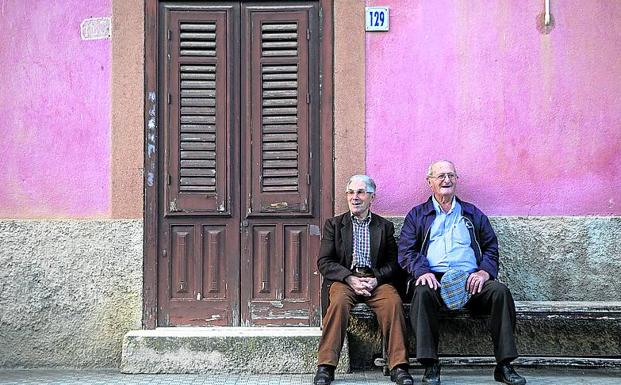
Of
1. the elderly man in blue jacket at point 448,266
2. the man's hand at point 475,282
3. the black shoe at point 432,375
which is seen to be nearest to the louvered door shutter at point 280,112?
the elderly man in blue jacket at point 448,266

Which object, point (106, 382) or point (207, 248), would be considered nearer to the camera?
point (106, 382)

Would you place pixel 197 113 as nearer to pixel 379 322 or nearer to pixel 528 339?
pixel 379 322

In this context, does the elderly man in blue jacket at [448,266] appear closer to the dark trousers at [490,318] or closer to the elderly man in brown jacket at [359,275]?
the dark trousers at [490,318]

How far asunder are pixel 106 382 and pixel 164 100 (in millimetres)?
2073

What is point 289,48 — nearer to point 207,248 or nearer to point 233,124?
point 233,124

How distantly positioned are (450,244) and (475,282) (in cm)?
36

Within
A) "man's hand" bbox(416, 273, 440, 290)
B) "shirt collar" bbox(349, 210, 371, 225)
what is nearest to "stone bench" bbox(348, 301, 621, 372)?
"man's hand" bbox(416, 273, 440, 290)

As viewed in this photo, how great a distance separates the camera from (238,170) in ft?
21.2

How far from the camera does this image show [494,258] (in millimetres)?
5969

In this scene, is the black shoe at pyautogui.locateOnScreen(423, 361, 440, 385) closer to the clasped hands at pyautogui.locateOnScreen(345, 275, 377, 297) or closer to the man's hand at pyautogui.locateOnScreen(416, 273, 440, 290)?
the man's hand at pyautogui.locateOnScreen(416, 273, 440, 290)

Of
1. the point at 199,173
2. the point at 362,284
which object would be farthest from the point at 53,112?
the point at 362,284

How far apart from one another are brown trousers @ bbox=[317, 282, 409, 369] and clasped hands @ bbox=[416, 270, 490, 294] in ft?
0.68

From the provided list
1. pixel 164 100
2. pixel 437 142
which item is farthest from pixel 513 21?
pixel 164 100

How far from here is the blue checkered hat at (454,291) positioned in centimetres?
568
